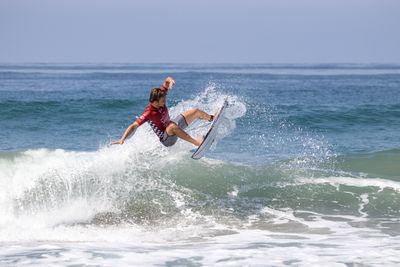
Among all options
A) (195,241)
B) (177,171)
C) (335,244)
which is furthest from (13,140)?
(335,244)

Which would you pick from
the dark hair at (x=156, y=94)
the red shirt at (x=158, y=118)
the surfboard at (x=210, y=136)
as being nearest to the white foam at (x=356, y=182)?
the surfboard at (x=210, y=136)

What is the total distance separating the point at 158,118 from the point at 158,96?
0.45 metres

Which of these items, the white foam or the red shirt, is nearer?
the red shirt

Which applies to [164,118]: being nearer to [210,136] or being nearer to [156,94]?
[156,94]

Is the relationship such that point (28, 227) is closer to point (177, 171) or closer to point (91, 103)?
point (177, 171)

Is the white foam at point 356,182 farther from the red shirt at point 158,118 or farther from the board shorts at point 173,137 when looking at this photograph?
the red shirt at point 158,118

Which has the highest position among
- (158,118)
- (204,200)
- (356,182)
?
(158,118)

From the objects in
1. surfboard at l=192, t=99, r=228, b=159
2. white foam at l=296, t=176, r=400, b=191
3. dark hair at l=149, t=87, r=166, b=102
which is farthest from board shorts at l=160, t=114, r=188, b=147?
white foam at l=296, t=176, r=400, b=191

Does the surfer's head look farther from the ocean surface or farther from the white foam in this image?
the white foam

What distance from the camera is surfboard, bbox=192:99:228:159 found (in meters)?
12.7

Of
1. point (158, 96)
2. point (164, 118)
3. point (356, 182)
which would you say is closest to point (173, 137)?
point (164, 118)

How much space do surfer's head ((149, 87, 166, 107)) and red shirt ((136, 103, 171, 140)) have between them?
10cm

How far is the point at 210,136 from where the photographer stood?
12883mm

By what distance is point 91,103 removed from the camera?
30.8 metres
